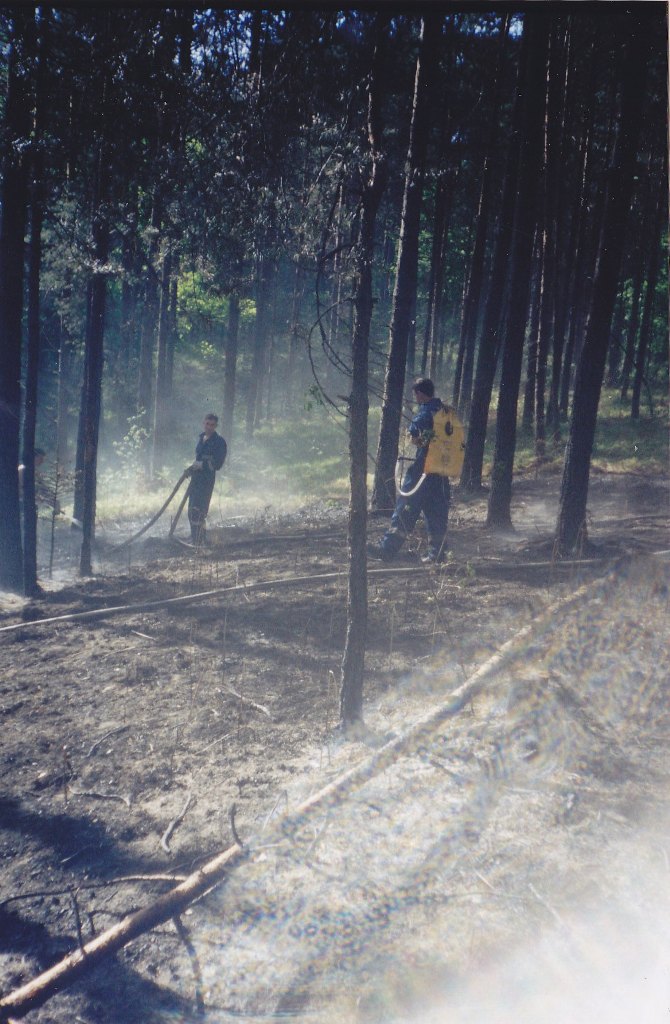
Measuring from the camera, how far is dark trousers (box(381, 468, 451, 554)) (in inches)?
355

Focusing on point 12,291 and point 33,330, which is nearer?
point 33,330

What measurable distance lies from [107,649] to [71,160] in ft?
22.9

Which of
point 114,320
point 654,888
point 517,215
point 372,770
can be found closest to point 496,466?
point 517,215

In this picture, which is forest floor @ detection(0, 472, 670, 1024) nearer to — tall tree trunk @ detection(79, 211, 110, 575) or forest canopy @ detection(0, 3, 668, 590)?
forest canopy @ detection(0, 3, 668, 590)

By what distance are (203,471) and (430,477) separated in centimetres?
507

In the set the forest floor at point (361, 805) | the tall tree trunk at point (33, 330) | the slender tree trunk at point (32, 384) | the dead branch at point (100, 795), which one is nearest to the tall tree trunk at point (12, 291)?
the tall tree trunk at point (33, 330)

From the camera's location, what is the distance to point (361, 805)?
4535mm

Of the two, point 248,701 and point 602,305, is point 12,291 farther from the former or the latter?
point 602,305

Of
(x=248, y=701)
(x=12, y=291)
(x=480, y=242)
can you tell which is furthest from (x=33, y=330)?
(x=480, y=242)

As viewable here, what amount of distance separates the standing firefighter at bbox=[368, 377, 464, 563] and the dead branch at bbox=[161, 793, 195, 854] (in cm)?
475

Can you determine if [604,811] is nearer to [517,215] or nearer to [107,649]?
[107,649]

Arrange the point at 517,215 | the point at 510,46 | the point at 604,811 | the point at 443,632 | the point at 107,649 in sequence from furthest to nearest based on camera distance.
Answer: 1. the point at 510,46
2. the point at 517,215
3. the point at 107,649
4. the point at 443,632
5. the point at 604,811

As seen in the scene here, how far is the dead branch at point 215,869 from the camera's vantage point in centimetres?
353

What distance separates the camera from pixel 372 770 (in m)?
4.82
